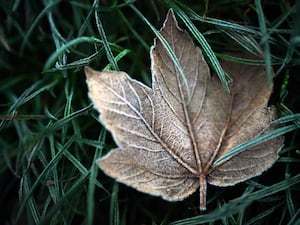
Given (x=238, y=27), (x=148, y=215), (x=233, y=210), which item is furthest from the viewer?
(x=148, y=215)

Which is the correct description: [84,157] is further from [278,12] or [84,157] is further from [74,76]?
[278,12]

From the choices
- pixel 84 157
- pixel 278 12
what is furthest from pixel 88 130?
pixel 278 12

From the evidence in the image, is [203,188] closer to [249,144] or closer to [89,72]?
[249,144]

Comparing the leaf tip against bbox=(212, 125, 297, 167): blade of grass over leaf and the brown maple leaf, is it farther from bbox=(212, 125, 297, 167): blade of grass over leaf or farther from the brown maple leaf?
bbox=(212, 125, 297, 167): blade of grass over leaf

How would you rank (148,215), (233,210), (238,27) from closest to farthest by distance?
(233,210) → (238,27) → (148,215)

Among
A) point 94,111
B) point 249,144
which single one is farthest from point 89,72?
point 249,144

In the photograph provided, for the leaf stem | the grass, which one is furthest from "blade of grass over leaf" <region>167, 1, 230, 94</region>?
the leaf stem
